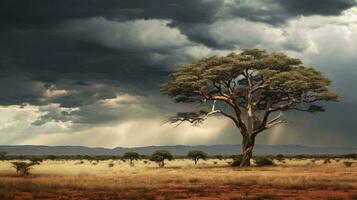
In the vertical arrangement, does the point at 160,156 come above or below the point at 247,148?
below

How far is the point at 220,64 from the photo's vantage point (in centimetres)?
5734

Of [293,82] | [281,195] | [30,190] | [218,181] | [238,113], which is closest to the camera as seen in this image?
[281,195]

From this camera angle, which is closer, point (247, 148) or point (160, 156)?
point (247, 148)

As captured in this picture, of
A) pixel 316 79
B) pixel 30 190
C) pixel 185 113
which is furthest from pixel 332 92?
pixel 30 190

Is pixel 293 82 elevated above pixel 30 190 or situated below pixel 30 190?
above

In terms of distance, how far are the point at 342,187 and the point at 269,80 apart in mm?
24732

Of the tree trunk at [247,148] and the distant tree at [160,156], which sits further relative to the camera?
the distant tree at [160,156]

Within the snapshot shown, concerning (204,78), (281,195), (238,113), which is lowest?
(281,195)

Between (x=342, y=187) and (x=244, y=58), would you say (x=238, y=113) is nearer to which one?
(x=244, y=58)

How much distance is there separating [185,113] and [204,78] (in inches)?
215

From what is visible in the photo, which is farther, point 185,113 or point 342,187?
point 185,113

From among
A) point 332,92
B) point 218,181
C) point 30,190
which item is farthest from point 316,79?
point 30,190

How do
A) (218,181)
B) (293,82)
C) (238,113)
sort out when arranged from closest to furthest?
(218,181)
(293,82)
(238,113)

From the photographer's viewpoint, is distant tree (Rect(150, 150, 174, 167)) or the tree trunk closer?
the tree trunk
